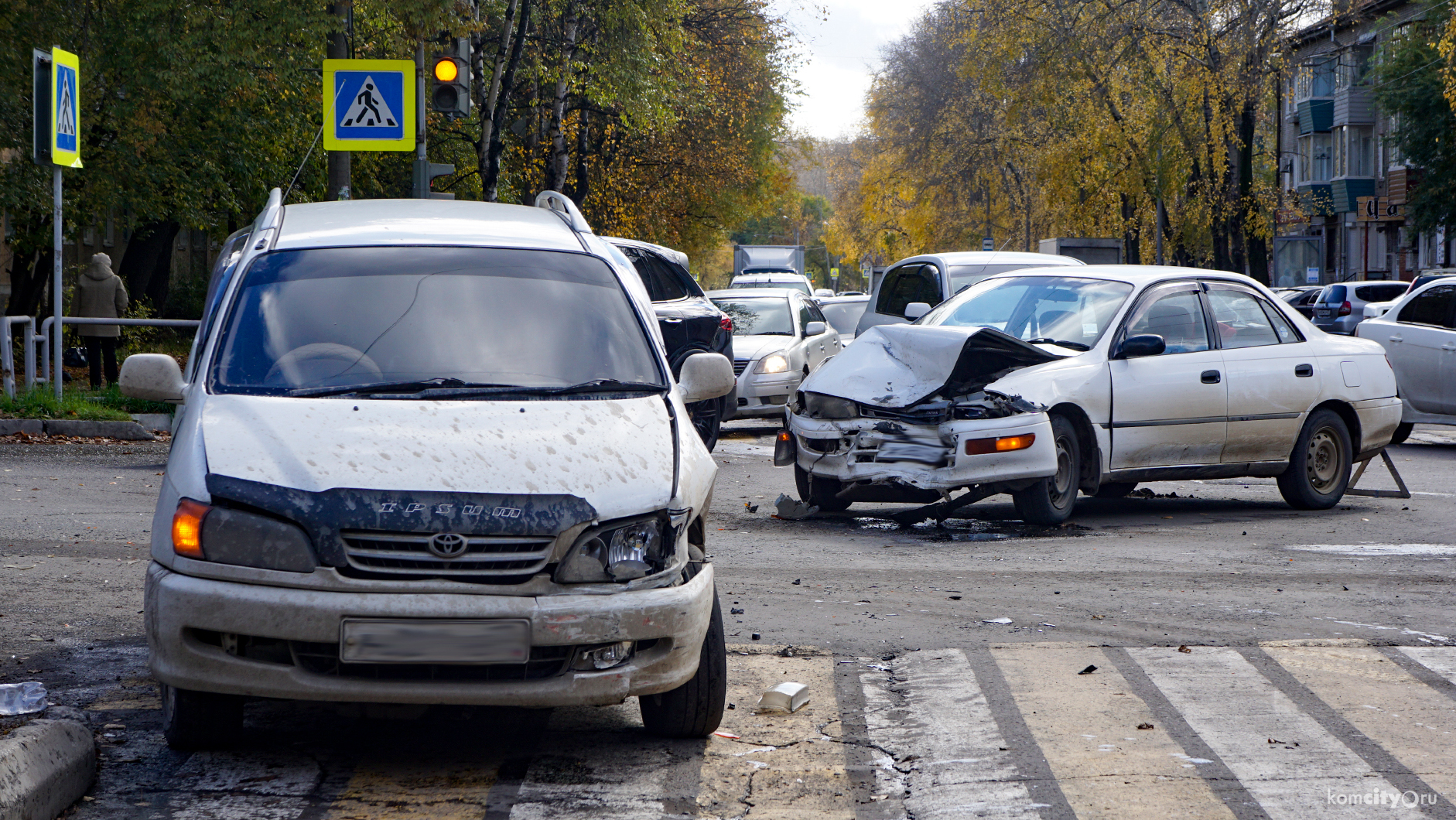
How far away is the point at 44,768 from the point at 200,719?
0.55 meters

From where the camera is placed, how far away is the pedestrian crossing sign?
1430 centimetres

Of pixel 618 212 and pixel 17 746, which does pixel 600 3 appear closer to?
pixel 618 212

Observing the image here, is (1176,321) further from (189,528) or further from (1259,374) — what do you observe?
(189,528)

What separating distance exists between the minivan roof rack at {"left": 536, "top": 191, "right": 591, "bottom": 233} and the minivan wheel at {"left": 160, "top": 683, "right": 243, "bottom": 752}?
229 centimetres

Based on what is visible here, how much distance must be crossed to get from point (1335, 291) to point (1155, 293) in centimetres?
2682

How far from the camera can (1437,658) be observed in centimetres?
596

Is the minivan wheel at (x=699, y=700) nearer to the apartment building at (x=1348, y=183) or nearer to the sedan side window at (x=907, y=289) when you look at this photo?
the sedan side window at (x=907, y=289)

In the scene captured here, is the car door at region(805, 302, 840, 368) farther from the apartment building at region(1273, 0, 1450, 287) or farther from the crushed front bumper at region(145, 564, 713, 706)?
the apartment building at region(1273, 0, 1450, 287)

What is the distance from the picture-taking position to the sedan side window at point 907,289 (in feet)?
51.4

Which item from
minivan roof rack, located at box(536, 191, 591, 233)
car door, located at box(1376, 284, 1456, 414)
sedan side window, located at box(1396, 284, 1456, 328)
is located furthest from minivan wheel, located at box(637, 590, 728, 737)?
sedan side window, located at box(1396, 284, 1456, 328)

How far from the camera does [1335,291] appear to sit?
113 feet

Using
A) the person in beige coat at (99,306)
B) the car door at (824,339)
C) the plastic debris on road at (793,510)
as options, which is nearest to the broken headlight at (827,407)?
the plastic debris on road at (793,510)

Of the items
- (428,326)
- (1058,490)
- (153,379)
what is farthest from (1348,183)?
(153,379)

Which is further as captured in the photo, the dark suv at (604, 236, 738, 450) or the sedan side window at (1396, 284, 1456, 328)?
the sedan side window at (1396, 284, 1456, 328)
